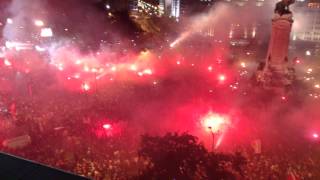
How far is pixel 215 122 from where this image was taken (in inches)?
784

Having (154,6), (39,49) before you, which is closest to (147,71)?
(39,49)

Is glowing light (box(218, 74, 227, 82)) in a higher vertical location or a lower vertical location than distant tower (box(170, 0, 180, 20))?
lower

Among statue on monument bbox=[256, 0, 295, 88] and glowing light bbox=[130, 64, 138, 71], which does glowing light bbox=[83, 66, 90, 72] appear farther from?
statue on monument bbox=[256, 0, 295, 88]

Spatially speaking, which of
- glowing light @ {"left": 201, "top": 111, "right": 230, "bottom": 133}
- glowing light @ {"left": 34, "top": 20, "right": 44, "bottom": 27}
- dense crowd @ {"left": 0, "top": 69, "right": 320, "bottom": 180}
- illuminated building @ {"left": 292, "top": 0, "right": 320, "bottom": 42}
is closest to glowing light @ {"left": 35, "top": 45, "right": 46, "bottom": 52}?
glowing light @ {"left": 34, "top": 20, "right": 44, "bottom": 27}

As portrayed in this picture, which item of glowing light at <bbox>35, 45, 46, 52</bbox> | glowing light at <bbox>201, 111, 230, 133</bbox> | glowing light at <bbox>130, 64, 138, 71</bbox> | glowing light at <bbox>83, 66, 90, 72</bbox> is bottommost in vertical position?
glowing light at <bbox>130, 64, 138, 71</bbox>

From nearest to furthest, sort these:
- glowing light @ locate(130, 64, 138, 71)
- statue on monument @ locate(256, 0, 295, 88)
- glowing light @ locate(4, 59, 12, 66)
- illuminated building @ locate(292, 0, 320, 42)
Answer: statue on monument @ locate(256, 0, 295, 88) < glowing light @ locate(4, 59, 12, 66) < glowing light @ locate(130, 64, 138, 71) < illuminated building @ locate(292, 0, 320, 42)

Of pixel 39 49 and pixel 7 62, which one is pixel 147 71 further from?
pixel 7 62

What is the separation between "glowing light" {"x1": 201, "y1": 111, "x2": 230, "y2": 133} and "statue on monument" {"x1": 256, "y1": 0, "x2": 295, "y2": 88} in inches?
264

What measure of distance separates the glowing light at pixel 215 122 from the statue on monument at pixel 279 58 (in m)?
6.70

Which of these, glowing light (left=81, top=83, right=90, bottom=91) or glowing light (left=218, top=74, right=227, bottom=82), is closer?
glowing light (left=81, top=83, right=90, bottom=91)

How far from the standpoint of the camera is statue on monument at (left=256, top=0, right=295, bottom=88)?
24.7 m

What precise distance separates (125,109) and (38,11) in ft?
60.2

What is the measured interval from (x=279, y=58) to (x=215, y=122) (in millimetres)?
9593

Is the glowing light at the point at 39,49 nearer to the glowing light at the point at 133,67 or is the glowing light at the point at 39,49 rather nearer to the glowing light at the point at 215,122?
the glowing light at the point at 133,67
